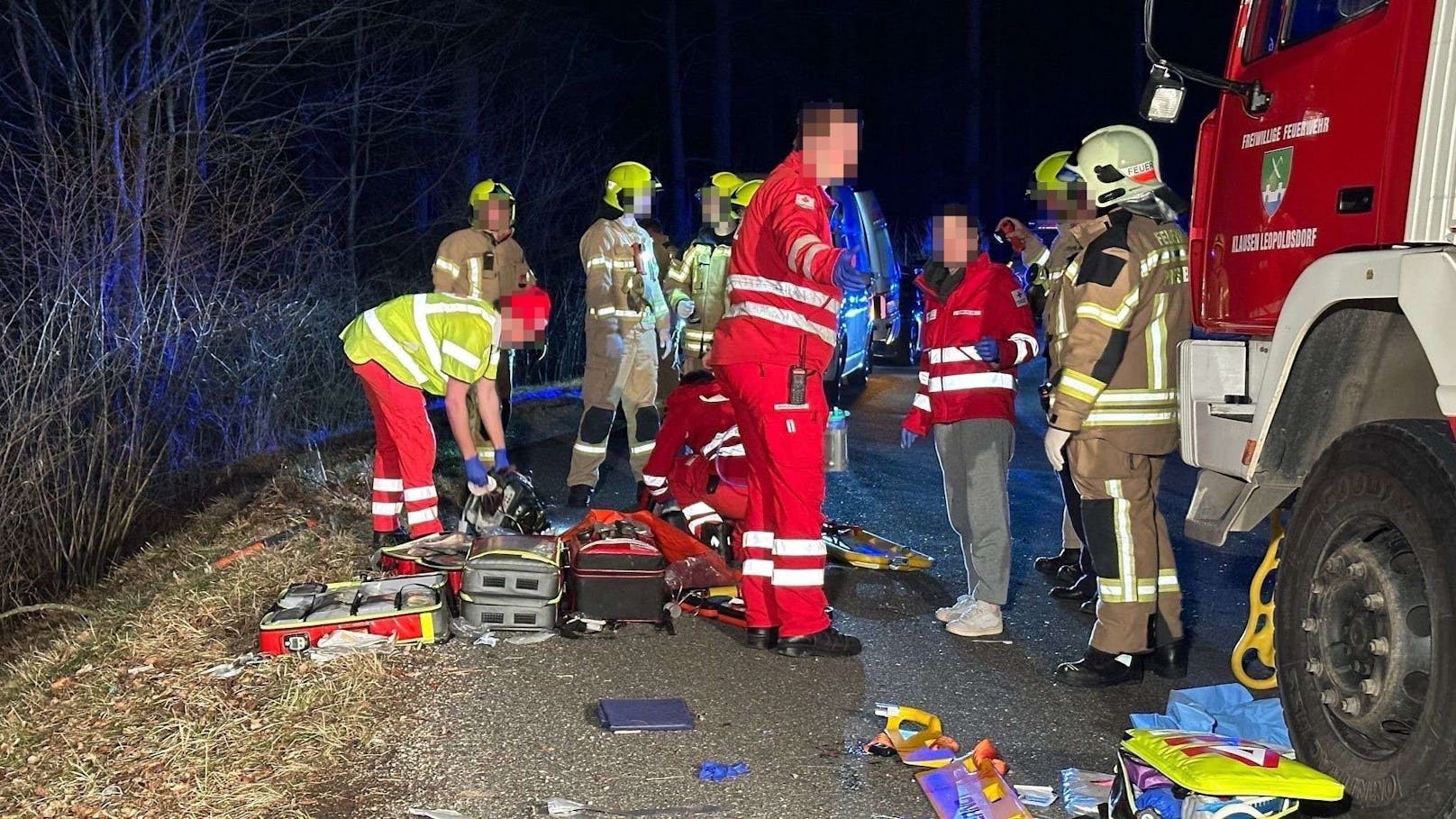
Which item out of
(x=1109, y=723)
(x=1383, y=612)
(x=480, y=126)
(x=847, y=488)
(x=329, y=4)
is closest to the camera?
(x=1383, y=612)

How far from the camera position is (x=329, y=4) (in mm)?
12039

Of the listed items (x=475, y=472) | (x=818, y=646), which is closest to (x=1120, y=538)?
(x=818, y=646)

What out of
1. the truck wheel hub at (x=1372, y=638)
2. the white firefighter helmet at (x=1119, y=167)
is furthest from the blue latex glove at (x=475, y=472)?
the truck wheel hub at (x=1372, y=638)

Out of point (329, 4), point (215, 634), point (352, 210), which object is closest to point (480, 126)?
point (352, 210)

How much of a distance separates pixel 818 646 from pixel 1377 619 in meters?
2.48

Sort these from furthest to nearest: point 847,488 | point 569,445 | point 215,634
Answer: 1. point 569,445
2. point 847,488
3. point 215,634

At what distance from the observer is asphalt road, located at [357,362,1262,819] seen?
13.4ft

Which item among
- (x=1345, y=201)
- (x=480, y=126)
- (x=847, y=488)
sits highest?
(x=480, y=126)

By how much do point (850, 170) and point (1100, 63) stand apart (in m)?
35.5

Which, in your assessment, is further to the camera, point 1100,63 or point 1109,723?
point 1100,63

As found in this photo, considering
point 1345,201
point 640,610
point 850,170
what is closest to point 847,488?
point 640,610

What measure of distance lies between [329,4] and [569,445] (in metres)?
4.57

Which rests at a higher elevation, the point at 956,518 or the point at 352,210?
the point at 352,210

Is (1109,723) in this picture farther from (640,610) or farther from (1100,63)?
(1100,63)
